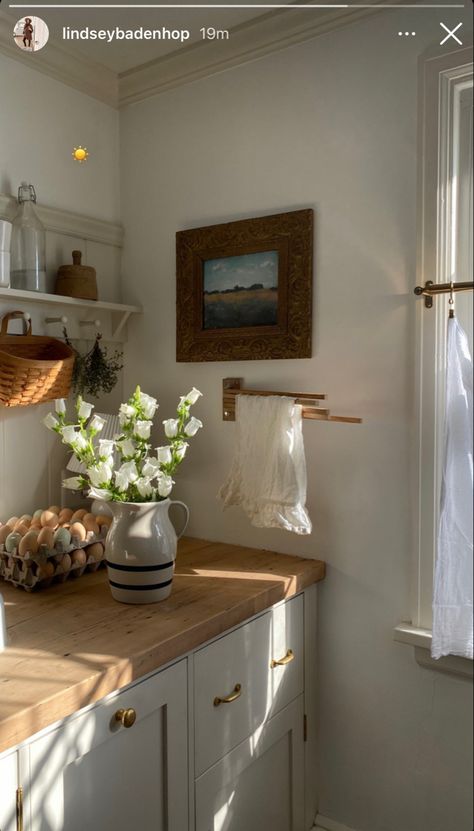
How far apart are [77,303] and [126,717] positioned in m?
1.01

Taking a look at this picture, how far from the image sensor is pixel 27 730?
0.88 metres

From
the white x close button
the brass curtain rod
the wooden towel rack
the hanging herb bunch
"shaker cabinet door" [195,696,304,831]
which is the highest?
the white x close button

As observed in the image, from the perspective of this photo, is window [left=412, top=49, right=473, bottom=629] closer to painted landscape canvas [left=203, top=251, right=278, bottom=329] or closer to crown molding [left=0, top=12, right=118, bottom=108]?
painted landscape canvas [left=203, top=251, right=278, bottom=329]

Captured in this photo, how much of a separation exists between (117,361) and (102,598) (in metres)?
0.79

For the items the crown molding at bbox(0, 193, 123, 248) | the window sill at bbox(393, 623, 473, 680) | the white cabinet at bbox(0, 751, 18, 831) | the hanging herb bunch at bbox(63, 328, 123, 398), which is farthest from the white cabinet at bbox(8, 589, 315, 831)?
the crown molding at bbox(0, 193, 123, 248)

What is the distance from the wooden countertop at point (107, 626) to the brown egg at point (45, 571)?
0.04m

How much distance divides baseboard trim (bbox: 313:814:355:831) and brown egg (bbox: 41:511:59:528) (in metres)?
0.94

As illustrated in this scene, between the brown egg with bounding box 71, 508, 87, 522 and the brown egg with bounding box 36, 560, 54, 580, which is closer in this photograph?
the brown egg with bounding box 36, 560, 54, 580

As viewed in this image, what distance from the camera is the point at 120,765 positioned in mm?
1045


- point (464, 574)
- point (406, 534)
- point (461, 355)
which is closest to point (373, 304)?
point (461, 355)

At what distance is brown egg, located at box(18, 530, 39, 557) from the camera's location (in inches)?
52.9

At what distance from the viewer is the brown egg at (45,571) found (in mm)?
1331

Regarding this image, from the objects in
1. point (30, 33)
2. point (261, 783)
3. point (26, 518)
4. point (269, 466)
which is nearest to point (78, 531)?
point (26, 518)

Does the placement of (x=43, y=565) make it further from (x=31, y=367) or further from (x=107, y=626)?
(x=31, y=367)
